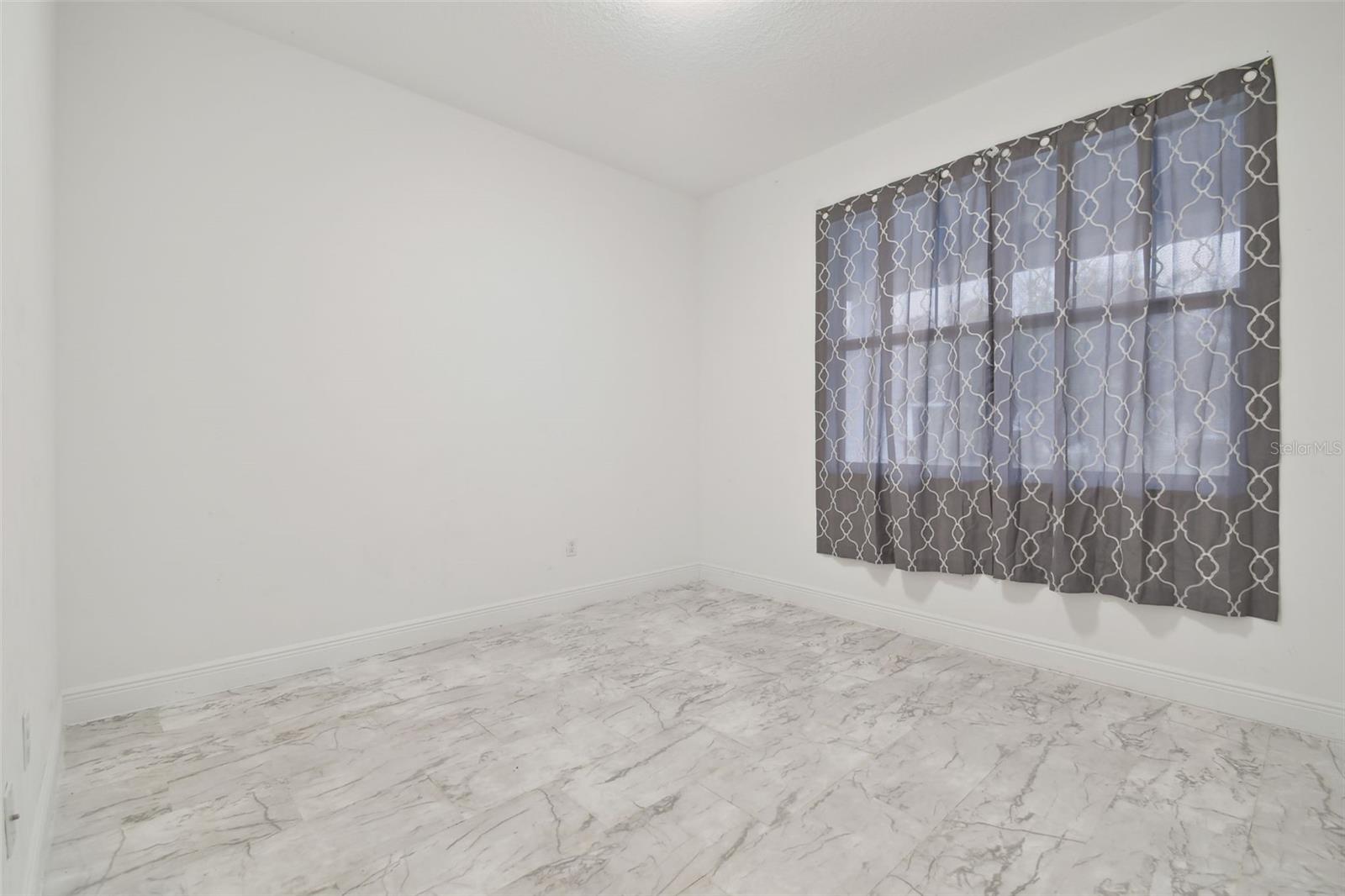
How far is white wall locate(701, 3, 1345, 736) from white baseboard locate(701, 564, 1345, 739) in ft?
0.03

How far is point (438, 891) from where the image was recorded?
1.50 meters

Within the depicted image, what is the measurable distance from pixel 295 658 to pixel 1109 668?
11.9 ft

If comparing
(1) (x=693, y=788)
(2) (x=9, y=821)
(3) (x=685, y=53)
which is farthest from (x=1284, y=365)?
(2) (x=9, y=821)

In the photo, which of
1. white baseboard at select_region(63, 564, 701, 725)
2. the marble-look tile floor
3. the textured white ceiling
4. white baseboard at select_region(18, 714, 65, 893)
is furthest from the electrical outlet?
the textured white ceiling

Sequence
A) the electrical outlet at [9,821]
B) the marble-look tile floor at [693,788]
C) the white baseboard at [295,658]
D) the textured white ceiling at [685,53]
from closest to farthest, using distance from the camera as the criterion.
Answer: the electrical outlet at [9,821]
the marble-look tile floor at [693,788]
the white baseboard at [295,658]
the textured white ceiling at [685,53]

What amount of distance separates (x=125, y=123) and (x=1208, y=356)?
171 inches

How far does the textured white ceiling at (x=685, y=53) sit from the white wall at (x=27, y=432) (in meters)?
1.15

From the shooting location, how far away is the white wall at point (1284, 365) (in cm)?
225

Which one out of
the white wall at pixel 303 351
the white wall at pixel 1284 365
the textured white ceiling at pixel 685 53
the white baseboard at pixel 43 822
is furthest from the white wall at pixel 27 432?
the white wall at pixel 1284 365

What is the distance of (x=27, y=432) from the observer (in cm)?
162

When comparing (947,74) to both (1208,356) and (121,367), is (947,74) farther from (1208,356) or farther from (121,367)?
(121,367)

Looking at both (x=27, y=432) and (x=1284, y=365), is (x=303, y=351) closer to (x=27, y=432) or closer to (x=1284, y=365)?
(x=27, y=432)

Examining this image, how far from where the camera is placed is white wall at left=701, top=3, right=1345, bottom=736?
2.25 m

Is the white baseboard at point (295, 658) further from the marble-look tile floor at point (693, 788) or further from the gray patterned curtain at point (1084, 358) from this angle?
the gray patterned curtain at point (1084, 358)
